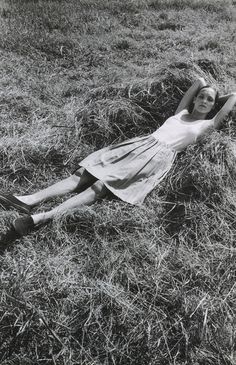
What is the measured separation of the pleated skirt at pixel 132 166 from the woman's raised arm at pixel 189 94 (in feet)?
2.48

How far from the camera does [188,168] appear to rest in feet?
12.8

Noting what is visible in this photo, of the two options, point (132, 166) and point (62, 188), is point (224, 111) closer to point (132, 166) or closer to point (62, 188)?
point (132, 166)

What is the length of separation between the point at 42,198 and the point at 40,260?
0.70 m

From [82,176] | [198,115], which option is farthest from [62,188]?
[198,115]

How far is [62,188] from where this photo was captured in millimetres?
3725

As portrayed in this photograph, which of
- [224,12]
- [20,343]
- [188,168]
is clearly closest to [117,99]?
[188,168]

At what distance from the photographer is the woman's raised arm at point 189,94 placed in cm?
459

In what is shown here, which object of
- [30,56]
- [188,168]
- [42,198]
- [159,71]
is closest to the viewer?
[42,198]

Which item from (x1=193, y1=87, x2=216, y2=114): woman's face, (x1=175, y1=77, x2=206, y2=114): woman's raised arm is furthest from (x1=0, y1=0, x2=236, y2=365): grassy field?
(x1=193, y1=87, x2=216, y2=114): woman's face

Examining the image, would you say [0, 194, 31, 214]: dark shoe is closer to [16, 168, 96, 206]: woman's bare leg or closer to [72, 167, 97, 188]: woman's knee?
[16, 168, 96, 206]: woman's bare leg

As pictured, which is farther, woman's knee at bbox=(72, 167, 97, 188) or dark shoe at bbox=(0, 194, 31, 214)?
woman's knee at bbox=(72, 167, 97, 188)

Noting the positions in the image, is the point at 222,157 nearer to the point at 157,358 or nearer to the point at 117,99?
the point at 117,99

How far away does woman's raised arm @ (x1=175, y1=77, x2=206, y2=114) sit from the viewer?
4.59 meters

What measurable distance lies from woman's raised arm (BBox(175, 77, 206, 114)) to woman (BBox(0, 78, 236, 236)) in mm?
104
